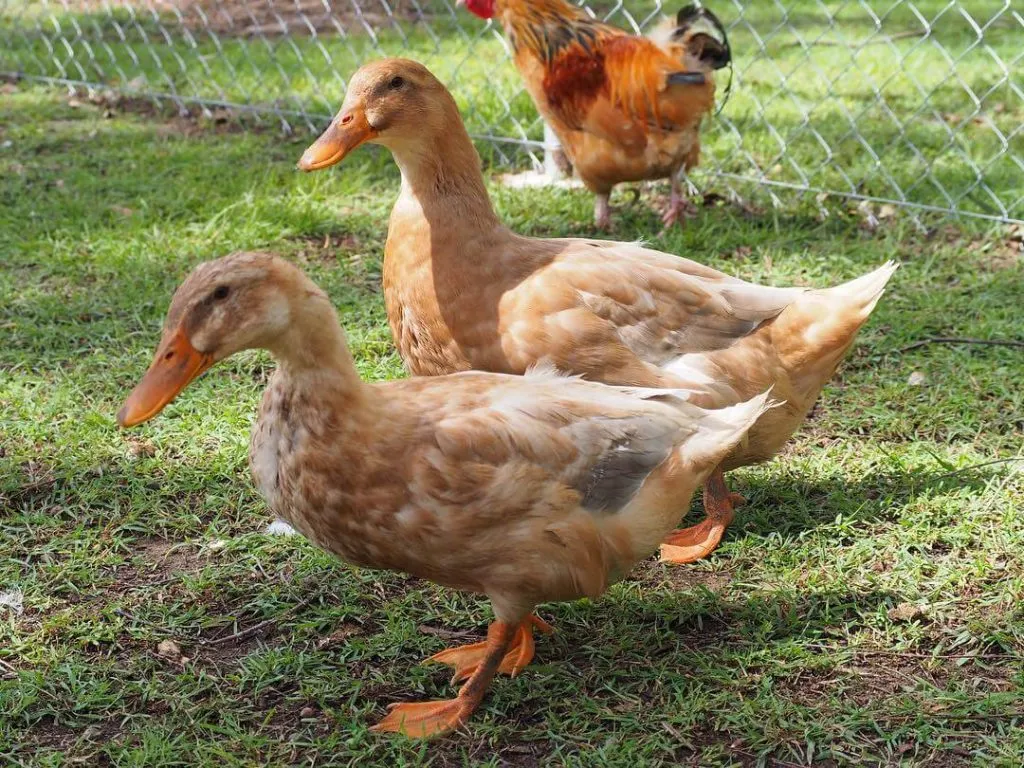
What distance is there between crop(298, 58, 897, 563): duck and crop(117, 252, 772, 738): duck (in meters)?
0.38

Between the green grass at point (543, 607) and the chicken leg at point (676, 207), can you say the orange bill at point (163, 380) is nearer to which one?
the green grass at point (543, 607)

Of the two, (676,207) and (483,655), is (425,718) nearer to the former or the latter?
(483,655)

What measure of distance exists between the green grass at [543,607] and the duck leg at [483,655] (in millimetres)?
45

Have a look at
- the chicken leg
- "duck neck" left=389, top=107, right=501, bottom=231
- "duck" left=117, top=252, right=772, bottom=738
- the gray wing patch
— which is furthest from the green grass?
"duck neck" left=389, top=107, right=501, bottom=231

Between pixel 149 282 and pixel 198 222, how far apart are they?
28.2 inches

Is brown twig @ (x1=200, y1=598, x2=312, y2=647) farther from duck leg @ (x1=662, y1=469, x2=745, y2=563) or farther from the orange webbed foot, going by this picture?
duck leg @ (x1=662, y1=469, x2=745, y2=563)

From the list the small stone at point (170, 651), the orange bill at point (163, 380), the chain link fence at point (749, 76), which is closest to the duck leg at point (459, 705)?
the small stone at point (170, 651)

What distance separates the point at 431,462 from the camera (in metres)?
2.56

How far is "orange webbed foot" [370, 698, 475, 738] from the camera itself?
2617mm

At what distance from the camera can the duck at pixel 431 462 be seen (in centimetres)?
243

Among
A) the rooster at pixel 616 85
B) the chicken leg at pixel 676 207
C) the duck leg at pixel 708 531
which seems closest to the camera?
the duck leg at pixel 708 531

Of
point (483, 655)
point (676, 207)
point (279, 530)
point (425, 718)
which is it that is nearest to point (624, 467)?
point (483, 655)

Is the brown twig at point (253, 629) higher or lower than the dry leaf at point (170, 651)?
lower

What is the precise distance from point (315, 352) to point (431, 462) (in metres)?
0.36
